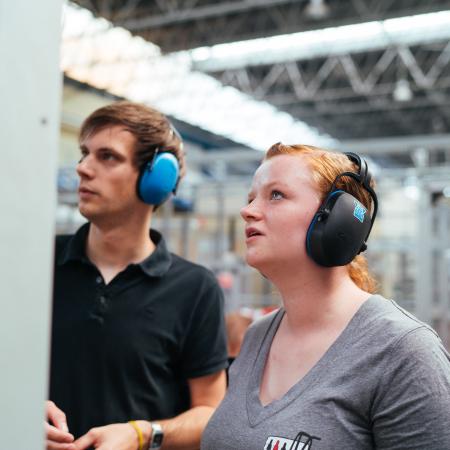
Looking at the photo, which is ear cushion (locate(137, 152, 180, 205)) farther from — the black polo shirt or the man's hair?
the black polo shirt

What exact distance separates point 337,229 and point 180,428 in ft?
2.58

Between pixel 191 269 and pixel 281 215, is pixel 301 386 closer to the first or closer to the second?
pixel 281 215

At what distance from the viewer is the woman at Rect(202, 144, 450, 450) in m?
1.17

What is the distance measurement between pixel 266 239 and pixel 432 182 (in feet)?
14.1

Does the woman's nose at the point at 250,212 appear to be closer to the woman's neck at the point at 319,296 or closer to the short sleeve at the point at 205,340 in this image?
the woman's neck at the point at 319,296

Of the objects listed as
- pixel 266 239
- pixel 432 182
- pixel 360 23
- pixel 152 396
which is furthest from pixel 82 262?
pixel 360 23

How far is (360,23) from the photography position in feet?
34.4

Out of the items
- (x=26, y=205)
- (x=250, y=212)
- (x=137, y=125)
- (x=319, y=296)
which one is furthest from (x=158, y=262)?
(x=26, y=205)

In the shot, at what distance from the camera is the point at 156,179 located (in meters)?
1.90

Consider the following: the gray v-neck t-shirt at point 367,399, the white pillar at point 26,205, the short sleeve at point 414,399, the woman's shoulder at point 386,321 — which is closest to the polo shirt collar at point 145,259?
the gray v-neck t-shirt at point 367,399

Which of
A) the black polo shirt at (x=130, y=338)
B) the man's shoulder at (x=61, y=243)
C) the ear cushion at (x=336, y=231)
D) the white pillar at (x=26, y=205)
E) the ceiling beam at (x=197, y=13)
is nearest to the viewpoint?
the white pillar at (x=26, y=205)

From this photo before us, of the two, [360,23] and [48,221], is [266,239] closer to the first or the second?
[48,221]

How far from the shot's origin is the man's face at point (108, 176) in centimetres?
186

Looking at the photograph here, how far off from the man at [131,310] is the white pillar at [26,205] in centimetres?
106
